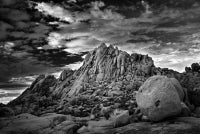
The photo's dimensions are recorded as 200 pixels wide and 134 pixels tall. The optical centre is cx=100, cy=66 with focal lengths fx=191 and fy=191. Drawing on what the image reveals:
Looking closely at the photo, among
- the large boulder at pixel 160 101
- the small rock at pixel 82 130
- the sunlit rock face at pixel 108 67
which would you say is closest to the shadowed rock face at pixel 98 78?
the sunlit rock face at pixel 108 67

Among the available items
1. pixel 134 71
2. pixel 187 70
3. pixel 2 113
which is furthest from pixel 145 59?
pixel 2 113

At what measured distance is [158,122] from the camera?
20.1 meters

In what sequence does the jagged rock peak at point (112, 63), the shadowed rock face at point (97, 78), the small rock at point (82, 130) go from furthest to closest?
1. the jagged rock peak at point (112, 63)
2. the shadowed rock face at point (97, 78)
3. the small rock at point (82, 130)

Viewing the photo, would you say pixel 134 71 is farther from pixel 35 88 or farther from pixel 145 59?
pixel 35 88

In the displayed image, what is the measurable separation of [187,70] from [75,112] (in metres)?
62.1

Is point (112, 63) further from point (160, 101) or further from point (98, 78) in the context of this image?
point (160, 101)

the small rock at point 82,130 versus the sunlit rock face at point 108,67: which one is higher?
the sunlit rock face at point 108,67

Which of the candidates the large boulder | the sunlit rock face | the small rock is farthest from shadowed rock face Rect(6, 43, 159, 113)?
the large boulder

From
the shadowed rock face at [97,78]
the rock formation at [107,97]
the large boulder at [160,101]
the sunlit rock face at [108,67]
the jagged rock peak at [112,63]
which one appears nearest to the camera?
the large boulder at [160,101]

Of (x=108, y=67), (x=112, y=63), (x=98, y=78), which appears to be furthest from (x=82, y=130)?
(x=112, y=63)

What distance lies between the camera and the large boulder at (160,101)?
19.5 m

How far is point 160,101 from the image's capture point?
19.5m

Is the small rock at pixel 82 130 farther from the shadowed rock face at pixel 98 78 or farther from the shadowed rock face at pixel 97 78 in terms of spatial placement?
the shadowed rock face at pixel 97 78

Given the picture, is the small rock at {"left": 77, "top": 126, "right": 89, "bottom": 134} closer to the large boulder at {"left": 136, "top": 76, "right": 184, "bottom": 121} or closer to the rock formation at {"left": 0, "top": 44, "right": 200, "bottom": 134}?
the rock formation at {"left": 0, "top": 44, "right": 200, "bottom": 134}
